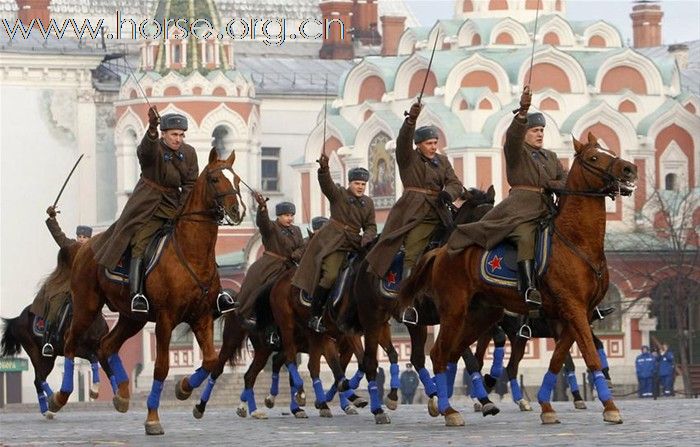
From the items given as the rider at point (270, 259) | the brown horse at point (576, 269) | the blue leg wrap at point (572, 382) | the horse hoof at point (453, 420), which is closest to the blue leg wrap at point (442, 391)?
the brown horse at point (576, 269)

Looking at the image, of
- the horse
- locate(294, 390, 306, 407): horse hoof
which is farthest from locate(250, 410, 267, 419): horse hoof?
the horse

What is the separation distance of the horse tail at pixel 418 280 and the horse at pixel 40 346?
6.62 meters

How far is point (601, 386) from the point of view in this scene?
22.6 meters

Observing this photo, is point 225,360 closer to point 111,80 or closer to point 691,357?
point 691,357

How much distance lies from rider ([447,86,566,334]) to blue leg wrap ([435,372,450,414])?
122 centimetres

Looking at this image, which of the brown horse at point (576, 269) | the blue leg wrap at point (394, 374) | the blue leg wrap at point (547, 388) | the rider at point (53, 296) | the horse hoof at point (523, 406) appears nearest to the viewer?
the brown horse at point (576, 269)

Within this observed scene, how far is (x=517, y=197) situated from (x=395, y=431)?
98.3 inches

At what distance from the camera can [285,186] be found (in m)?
90.6

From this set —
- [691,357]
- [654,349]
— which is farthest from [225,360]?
[691,357]

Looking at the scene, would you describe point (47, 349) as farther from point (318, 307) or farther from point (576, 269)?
point (576, 269)

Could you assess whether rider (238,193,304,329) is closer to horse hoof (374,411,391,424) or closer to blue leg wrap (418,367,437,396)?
blue leg wrap (418,367,437,396)

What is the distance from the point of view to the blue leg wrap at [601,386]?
22.5 meters

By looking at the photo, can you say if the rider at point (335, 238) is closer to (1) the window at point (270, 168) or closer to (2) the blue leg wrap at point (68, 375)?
(2) the blue leg wrap at point (68, 375)

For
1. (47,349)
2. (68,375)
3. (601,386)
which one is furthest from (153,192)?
(47,349)
